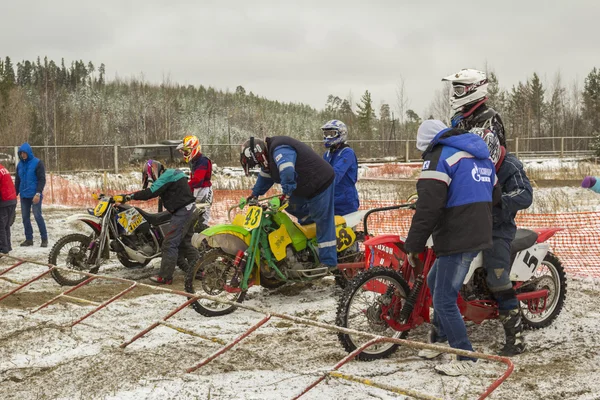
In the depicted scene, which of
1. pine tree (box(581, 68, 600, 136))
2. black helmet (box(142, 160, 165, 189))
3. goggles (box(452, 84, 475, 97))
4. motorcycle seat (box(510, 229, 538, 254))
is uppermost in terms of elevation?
pine tree (box(581, 68, 600, 136))

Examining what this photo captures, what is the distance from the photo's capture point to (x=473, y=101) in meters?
4.94

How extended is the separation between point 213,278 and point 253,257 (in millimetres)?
441

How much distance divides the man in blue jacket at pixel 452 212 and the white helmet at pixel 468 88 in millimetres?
702

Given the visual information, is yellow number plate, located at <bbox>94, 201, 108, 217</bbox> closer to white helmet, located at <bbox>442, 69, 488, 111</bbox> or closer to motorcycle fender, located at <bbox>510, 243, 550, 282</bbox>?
white helmet, located at <bbox>442, 69, 488, 111</bbox>

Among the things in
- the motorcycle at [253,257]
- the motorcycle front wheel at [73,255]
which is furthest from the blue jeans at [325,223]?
the motorcycle front wheel at [73,255]

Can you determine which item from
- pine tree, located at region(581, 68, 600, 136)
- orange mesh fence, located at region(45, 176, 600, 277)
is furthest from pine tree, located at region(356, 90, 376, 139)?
orange mesh fence, located at region(45, 176, 600, 277)

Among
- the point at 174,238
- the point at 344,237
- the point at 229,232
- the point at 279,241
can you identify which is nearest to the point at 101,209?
the point at 174,238

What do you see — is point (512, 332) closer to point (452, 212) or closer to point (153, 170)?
point (452, 212)

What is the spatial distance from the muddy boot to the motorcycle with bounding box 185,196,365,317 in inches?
90.1

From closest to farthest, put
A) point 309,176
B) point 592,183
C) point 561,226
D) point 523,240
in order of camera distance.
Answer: point 592,183 < point 523,240 < point 309,176 < point 561,226

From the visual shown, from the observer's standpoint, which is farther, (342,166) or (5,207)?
(5,207)

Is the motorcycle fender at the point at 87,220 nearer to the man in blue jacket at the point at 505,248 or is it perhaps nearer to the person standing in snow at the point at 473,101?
the person standing in snow at the point at 473,101

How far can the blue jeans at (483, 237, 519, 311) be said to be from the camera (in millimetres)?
4668

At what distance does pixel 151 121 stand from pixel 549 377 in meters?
55.1
